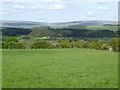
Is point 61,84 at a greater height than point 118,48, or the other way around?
point 61,84

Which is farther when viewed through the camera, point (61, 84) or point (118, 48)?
point (118, 48)

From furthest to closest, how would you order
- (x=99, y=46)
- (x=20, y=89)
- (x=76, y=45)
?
1. (x=76, y=45)
2. (x=99, y=46)
3. (x=20, y=89)

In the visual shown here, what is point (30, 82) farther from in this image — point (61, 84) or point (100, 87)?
point (100, 87)

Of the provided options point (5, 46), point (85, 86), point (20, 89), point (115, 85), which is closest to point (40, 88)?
point (20, 89)

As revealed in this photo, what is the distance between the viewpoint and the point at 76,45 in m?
82.1


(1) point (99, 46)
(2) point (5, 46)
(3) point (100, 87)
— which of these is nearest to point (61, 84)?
(3) point (100, 87)

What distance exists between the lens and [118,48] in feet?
221

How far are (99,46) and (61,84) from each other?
203ft

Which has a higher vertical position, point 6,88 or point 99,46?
point 6,88

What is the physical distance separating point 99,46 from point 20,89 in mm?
63976

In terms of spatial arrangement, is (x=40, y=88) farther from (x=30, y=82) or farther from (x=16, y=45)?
(x=16, y=45)

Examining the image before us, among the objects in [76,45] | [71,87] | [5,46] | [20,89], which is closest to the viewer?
[20,89]

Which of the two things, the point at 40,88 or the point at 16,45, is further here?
the point at 16,45

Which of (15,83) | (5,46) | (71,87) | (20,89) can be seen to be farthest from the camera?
(5,46)
